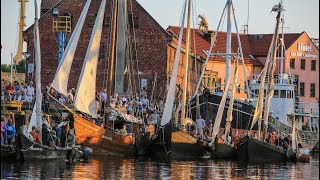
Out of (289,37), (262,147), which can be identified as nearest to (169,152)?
(262,147)

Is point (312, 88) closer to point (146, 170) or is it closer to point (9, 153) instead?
point (146, 170)

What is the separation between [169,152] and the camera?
163ft

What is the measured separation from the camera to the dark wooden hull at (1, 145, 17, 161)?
130ft

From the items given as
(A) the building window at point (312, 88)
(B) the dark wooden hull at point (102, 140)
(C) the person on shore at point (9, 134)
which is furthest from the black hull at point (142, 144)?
(A) the building window at point (312, 88)

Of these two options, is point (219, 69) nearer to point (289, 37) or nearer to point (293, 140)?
point (289, 37)

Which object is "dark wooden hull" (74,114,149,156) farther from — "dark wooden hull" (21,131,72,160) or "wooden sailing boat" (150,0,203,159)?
"dark wooden hull" (21,131,72,160)

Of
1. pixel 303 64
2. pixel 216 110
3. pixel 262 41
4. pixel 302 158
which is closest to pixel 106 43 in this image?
pixel 216 110

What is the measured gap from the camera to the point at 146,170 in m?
39.5

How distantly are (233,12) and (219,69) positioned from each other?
2993 centimetres

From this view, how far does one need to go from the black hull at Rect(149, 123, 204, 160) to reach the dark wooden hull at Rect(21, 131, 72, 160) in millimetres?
8558

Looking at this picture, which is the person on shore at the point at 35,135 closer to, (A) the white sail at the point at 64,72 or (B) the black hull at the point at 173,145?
(A) the white sail at the point at 64,72

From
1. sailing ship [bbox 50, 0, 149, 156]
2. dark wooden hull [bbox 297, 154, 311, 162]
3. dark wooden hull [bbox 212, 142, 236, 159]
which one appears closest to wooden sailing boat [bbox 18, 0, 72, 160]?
sailing ship [bbox 50, 0, 149, 156]

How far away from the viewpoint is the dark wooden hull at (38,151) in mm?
39141

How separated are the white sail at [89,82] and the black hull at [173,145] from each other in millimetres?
4510
